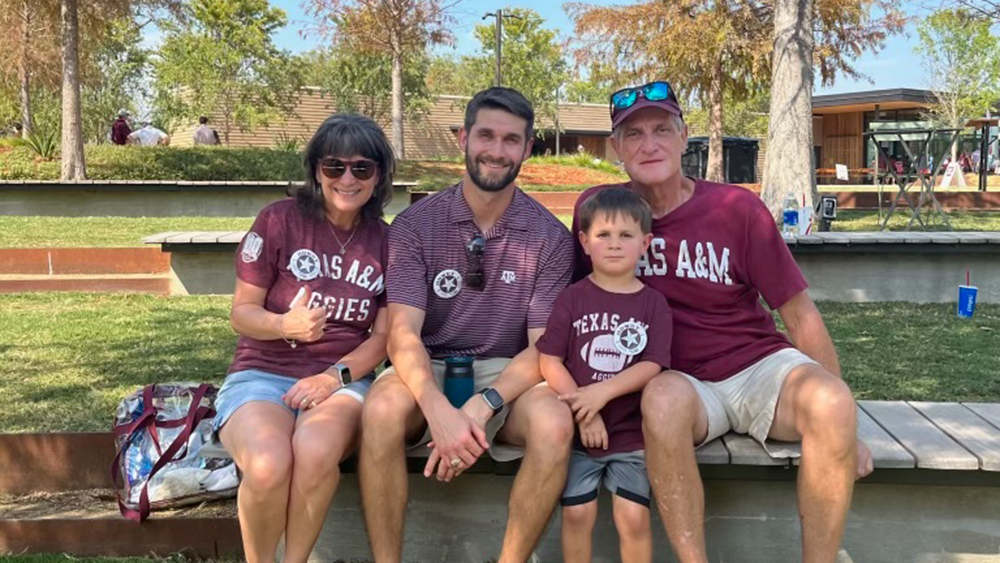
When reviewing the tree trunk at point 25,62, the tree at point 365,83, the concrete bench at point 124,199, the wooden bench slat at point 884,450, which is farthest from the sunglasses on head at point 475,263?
the tree at point 365,83

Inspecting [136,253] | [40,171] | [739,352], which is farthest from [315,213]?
[40,171]

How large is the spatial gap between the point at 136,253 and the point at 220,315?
1.62m

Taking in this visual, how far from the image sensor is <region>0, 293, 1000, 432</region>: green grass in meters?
4.33

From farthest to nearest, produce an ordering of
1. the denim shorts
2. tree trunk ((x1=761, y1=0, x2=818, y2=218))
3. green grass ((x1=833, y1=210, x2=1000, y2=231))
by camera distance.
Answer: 1. green grass ((x1=833, y1=210, x2=1000, y2=231))
2. tree trunk ((x1=761, y1=0, x2=818, y2=218))
3. the denim shorts

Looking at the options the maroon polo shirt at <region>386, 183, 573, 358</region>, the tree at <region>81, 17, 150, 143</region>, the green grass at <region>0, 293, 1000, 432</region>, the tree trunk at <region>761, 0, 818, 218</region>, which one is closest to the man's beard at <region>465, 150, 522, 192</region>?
the maroon polo shirt at <region>386, 183, 573, 358</region>

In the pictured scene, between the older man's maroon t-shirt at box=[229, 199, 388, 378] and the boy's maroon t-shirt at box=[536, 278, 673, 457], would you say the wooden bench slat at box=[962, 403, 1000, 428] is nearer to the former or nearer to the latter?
the boy's maroon t-shirt at box=[536, 278, 673, 457]

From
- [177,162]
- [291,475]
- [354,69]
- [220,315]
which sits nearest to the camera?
[291,475]

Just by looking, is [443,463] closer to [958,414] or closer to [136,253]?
[958,414]

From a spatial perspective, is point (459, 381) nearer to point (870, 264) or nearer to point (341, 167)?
point (341, 167)

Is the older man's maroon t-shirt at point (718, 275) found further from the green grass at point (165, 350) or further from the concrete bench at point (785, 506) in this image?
the green grass at point (165, 350)

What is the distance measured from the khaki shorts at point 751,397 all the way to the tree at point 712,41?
18.9 m

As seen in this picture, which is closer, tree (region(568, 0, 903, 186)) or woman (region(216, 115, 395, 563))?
woman (region(216, 115, 395, 563))

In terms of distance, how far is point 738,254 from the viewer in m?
2.94

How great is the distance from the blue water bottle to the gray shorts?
1.36ft
